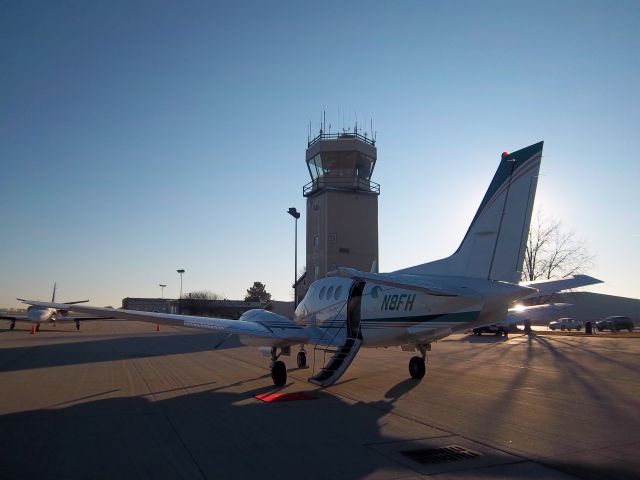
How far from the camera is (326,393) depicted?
1319 centimetres

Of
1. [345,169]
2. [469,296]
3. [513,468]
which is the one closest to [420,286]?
[469,296]

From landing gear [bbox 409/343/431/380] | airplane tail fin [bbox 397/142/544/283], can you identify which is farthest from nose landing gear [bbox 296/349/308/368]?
airplane tail fin [bbox 397/142/544/283]

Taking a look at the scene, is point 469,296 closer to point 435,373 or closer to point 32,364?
point 435,373

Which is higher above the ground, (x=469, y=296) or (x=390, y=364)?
(x=469, y=296)

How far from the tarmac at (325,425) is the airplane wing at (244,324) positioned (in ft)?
4.72

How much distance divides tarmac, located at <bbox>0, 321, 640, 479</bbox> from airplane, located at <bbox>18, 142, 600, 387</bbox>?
1.30 metres

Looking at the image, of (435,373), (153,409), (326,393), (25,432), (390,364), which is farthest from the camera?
(390,364)

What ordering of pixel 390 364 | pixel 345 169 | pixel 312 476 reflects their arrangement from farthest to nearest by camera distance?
pixel 345 169, pixel 390 364, pixel 312 476

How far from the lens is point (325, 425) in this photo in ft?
30.3

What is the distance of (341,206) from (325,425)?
113ft

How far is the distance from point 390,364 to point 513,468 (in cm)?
1388

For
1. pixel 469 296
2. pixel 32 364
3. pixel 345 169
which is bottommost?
pixel 32 364

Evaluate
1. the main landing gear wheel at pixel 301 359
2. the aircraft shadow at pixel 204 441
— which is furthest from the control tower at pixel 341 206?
the aircraft shadow at pixel 204 441

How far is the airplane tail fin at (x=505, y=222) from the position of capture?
12.1 metres
